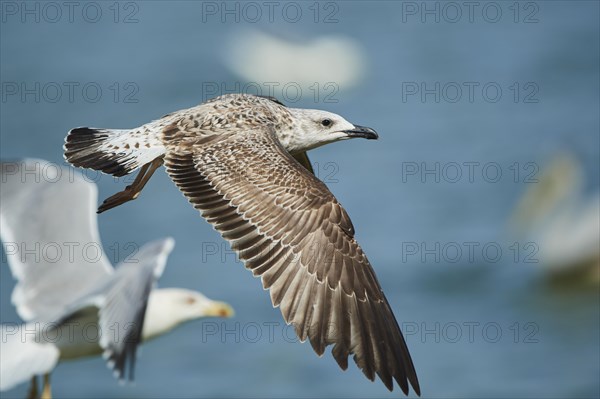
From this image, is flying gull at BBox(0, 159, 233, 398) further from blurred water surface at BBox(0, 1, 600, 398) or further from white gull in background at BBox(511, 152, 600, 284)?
white gull in background at BBox(511, 152, 600, 284)

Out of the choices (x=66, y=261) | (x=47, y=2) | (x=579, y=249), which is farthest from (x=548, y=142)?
(x=66, y=261)

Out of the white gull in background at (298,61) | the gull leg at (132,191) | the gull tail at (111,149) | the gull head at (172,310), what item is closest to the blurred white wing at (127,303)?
the gull leg at (132,191)

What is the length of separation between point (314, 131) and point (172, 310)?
2.48 meters

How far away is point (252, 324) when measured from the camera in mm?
14328

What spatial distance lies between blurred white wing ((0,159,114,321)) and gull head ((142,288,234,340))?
1.02 metres

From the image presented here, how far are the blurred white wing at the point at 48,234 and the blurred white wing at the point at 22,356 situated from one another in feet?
0.64

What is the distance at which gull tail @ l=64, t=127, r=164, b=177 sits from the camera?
273 inches

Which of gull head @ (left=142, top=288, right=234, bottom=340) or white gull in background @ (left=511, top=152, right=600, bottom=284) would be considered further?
white gull in background @ (left=511, top=152, right=600, bottom=284)

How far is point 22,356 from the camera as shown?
25.8 feet

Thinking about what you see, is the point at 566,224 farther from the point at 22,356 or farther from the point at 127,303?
the point at 127,303

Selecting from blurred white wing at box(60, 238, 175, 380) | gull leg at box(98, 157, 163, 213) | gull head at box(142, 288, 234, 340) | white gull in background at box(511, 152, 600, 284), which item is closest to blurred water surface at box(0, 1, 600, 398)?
white gull in background at box(511, 152, 600, 284)

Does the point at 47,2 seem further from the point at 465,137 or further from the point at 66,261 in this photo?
the point at 66,261

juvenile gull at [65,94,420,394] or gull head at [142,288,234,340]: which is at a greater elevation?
juvenile gull at [65,94,420,394]

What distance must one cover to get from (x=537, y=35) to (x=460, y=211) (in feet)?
25.1
